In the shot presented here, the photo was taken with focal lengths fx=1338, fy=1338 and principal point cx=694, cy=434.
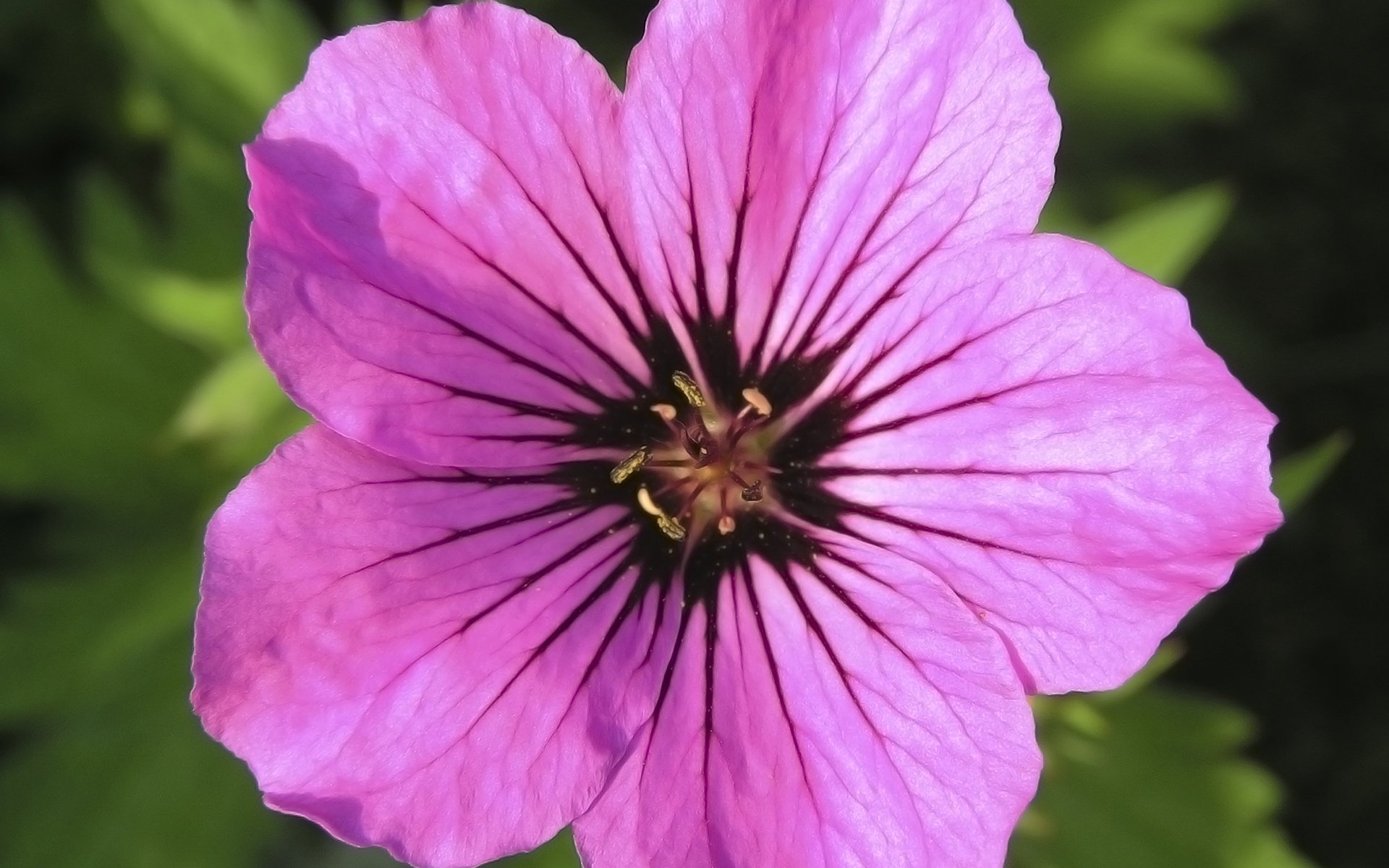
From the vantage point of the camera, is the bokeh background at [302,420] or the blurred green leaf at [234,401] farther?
the bokeh background at [302,420]

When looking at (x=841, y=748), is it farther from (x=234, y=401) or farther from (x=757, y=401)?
(x=234, y=401)

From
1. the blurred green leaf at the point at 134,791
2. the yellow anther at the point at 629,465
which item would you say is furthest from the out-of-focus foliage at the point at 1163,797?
the blurred green leaf at the point at 134,791

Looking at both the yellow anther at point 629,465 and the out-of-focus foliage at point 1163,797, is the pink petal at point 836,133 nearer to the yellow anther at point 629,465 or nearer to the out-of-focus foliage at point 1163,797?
the yellow anther at point 629,465

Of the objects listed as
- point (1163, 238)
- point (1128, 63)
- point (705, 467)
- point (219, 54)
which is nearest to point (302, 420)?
point (219, 54)

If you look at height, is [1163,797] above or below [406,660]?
below

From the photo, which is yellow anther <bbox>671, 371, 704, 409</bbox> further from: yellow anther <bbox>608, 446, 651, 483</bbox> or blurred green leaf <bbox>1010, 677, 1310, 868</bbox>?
blurred green leaf <bbox>1010, 677, 1310, 868</bbox>

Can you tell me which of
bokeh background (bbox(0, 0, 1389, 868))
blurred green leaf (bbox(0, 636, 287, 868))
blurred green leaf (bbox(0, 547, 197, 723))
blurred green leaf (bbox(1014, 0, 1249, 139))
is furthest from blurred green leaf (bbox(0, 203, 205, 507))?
blurred green leaf (bbox(1014, 0, 1249, 139))

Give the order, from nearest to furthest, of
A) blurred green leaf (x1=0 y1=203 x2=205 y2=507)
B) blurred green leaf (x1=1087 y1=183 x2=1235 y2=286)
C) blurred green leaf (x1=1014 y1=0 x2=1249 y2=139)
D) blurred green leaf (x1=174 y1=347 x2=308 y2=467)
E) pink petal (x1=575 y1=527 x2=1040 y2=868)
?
pink petal (x1=575 y1=527 x2=1040 y2=868) → blurred green leaf (x1=174 y1=347 x2=308 y2=467) → blurred green leaf (x1=1087 y1=183 x2=1235 y2=286) → blurred green leaf (x1=0 y1=203 x2=205 y2=507) → blurred green leaf (x1=1014 y1=0 x2=1249 y2=139)
